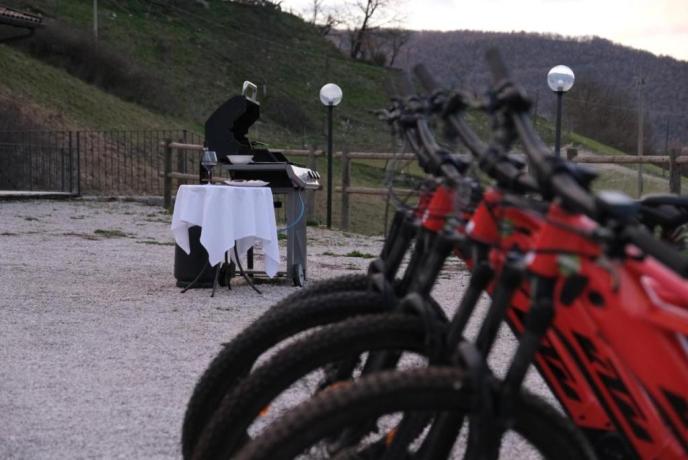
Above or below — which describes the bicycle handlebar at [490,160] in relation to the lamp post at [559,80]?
below

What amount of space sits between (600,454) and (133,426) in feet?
7.06

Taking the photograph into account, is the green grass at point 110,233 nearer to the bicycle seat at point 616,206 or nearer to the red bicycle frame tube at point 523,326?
the red bicycle frame tube at point 523,326

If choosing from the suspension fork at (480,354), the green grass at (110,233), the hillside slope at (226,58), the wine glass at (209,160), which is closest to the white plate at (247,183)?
the wine glass at (209,160)

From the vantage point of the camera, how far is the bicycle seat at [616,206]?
1.71m

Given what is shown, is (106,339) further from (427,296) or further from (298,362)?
(298,362)

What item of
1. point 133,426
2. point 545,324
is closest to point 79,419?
point 133,426

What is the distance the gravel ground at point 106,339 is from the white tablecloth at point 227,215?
45 centimetres

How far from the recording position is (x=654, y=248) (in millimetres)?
1755

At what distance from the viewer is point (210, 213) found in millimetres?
7934

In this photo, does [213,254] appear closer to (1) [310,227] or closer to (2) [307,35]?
(1) [310,227]

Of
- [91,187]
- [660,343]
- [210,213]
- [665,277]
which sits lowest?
[91,187]

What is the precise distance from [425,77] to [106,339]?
409 centimetres

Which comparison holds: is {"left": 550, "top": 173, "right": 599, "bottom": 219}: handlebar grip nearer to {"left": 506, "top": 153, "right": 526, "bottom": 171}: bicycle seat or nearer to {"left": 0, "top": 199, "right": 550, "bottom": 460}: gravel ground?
{"left": 506, "top": 153, "right": 526, "bottom": 171}: bicycle seat

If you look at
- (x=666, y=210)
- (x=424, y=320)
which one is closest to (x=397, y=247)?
(x=424, y=320)
